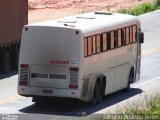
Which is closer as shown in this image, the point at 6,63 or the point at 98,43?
the point at 98,43

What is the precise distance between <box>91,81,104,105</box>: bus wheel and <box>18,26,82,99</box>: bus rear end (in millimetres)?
1620

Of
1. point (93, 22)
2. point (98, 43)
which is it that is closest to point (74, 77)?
point (98, 43)

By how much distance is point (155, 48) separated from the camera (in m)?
45.7

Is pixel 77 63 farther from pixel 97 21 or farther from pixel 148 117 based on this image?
pixel 148 117

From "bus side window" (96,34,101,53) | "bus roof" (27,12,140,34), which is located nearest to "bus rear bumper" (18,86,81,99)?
"bus roof" (27,12,140,34)

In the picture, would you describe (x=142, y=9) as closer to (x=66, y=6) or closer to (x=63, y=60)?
(x=66, y=6)

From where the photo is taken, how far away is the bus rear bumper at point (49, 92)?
26406mm

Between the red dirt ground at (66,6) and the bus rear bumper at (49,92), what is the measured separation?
35.8 m

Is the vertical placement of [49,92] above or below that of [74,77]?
below

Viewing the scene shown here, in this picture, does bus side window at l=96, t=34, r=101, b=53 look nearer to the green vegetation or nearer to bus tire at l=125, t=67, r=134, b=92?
bus tire at l=125, t=67, r=134, b=92

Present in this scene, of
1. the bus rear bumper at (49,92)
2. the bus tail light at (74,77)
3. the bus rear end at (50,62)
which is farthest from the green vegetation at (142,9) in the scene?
the bus tail light at (74,77)

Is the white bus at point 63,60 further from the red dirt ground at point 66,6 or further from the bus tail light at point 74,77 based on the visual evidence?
the red dirt ground at point 66,6

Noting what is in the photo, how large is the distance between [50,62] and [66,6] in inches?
1782

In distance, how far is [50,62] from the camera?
26578 millimetres
